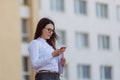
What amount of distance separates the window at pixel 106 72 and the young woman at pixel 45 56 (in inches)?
1273

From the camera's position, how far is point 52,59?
5305 millimetres

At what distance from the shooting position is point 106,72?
3828cm

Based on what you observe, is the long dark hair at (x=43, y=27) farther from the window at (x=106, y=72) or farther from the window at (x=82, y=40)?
the window at (x=106, y=72)

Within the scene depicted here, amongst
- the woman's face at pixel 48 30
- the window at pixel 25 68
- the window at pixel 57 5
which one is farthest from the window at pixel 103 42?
the woman's face at pixel 48 30

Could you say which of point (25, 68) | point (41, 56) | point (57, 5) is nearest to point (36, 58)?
point (41, 56)

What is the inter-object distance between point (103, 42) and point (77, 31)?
9.50 ft

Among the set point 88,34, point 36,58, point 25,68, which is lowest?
point 25,68

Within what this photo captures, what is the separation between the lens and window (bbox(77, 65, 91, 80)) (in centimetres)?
3619

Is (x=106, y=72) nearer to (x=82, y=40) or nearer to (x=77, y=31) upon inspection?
(x=82, y=40)

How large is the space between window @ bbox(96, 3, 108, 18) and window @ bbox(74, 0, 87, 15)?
114 cm

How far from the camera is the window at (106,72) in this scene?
37.8 m

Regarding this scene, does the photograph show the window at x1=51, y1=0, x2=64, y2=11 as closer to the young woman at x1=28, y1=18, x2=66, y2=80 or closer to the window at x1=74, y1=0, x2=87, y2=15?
the window at x1=74, y1=0, x2=87, y2=15

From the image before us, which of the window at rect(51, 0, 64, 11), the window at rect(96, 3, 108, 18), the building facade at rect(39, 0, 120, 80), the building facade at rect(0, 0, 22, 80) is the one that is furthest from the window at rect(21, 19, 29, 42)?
the window at rect(96, 3, 108, 18)

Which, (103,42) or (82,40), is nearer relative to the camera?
(82,40)
